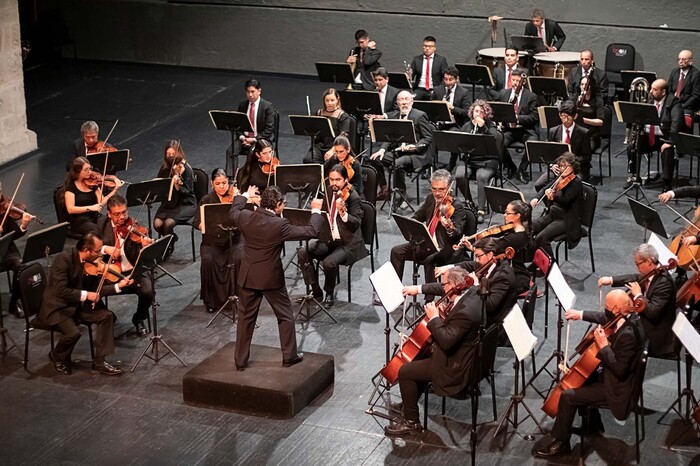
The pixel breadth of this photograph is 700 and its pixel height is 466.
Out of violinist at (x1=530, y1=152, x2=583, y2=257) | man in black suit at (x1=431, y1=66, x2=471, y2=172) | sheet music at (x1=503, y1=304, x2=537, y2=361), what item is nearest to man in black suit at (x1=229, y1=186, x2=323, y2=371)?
sheet music at (x1=503, y1=304, x2=537, y2=361)

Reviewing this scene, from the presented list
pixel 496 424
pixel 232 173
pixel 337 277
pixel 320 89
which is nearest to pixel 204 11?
pixel 320 89

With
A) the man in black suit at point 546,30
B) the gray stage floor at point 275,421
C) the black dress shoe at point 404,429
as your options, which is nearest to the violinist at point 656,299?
the gray stage floor at point 275,421

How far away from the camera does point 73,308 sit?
8594 millimetres

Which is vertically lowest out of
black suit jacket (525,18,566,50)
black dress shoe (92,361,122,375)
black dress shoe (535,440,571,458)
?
black dress shoe (535,440,571,458)

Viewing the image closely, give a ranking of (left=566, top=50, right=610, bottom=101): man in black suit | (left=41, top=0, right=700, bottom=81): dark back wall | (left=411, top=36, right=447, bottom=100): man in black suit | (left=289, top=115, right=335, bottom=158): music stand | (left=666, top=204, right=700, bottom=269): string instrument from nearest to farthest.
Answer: (left=666, top=204, right=700, bottom=269): string instrument < (left=289, top=115, right=335, bottom=158): music stand < (left=566, top=50, right=610, bottom=101): man in black suit < (left=411, top=36, right=447, bottom=100): man in black suit < (left=41, top=0, right=700, bottom=81): dark back wall

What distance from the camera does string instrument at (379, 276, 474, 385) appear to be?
299 inches

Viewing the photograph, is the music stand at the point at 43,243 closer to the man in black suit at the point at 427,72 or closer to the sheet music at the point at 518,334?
the sheet music at the point at 518,334

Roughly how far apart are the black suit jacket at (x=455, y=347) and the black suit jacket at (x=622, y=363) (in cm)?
88

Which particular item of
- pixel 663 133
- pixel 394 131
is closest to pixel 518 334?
pixel 394 131

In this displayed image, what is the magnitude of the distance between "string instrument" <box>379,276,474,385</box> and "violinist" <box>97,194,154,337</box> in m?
2.48

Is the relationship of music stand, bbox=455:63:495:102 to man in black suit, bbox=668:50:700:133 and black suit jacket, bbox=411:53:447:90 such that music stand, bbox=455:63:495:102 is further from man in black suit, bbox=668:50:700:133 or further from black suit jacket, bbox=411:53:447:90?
man in black suit, bbox=668:50:700:133

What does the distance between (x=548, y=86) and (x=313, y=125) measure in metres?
3.45

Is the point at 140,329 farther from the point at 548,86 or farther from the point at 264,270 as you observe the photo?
the point at 548,86

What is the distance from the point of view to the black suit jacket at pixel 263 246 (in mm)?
8102
